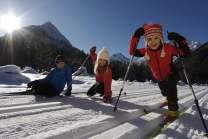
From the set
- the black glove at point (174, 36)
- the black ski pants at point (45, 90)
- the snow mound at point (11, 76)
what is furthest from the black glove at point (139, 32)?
the snow mound at point (11, 76)

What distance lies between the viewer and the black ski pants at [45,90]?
4.43m

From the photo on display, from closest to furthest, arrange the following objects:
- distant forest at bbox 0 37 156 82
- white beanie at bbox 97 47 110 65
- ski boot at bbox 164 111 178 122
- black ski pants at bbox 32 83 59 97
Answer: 1. ski boot at bbox 164 111 178 122
2. black ski pants at bbox 32 83 59 97
3. white beanie at bbox 97 47 110 65
4. distant forest at bbox 0 37 156 82

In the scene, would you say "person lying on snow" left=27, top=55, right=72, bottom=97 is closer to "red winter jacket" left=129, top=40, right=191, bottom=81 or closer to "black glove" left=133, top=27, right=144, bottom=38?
"red winter jacket" left=129, top=40, right=191, bottom=81

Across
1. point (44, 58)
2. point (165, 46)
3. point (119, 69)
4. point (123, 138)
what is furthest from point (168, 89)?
point (119, 69)

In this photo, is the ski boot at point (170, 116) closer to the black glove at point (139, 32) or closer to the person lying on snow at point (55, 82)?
the black glove at point (139, 32)

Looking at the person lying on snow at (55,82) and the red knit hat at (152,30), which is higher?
the red knit hat at (152,30)

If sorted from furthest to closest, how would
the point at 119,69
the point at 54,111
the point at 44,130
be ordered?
the point at 119,69 < the point at 54,111 < the point at 44,130

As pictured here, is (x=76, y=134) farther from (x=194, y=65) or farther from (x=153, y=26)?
(x=194, y=65)

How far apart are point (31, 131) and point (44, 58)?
55279mm

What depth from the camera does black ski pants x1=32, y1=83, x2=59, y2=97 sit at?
Answer: 4.43 m

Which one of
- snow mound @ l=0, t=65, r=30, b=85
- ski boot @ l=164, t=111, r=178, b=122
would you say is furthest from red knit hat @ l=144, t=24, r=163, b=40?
snow mound @ l=0, t=65, r=30, b=85

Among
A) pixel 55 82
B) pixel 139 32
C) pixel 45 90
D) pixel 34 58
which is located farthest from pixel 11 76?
pixel 34 58

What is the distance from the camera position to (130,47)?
3768 mm

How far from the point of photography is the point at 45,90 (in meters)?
4.48
